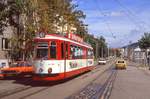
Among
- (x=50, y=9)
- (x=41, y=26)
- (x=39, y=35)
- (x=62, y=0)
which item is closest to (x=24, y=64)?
(x=39, y=35)

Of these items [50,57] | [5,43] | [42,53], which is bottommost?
[50,57]

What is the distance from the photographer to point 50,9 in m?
47.0

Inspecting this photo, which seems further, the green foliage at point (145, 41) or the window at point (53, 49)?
the green foliage at point (145, 41)

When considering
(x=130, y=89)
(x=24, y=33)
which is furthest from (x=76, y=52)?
(x=24, y=33)

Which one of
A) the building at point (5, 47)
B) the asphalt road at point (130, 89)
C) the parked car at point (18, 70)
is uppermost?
the building at point (5, 47)

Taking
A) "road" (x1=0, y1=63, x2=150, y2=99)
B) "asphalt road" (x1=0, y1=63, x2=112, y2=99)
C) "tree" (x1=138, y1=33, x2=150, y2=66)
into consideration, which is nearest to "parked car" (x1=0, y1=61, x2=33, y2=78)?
"road" (x1=0, y1=63, x2=150, y2=99)

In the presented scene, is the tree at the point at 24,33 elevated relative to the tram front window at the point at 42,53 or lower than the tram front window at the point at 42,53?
elevated

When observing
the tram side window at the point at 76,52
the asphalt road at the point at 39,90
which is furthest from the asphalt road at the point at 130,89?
the tram side window at the point at 76,52

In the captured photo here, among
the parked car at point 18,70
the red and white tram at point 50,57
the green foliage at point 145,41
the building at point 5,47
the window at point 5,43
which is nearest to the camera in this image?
the red and white tram at point 50,57

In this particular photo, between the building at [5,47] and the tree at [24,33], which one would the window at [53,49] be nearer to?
the tree at [24,33]

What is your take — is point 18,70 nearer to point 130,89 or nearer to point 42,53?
point 42,53

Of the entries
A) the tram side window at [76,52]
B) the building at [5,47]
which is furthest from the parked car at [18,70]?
the building at [5,47]

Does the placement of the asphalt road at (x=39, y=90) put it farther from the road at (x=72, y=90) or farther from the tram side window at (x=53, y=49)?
the tram side window at (x=53, y=49)

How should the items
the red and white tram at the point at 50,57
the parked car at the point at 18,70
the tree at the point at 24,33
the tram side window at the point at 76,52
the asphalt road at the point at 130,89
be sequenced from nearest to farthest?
the asphalt road at the point at 130,89, the red and white tram at the point at 50,57, the tram side window at the point at 76,52, the parked car at the point at 18,70, the tree at the point at 24,33
